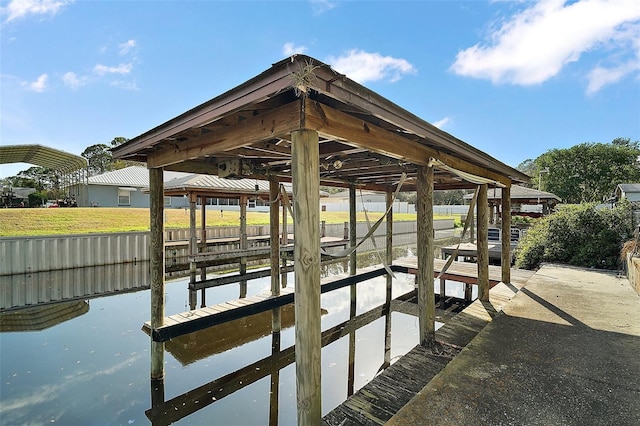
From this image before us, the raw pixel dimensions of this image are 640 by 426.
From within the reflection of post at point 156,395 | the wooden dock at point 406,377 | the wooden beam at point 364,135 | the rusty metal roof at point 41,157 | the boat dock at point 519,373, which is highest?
the rusty metal roof at point 41,157

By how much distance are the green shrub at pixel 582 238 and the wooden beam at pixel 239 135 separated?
8726mm

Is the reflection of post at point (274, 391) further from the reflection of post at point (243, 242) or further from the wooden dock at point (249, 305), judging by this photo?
the reflection of post at point (243, 242)

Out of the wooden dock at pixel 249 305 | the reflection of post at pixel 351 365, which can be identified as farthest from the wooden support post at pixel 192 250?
the reflection of post at pixel 351 365

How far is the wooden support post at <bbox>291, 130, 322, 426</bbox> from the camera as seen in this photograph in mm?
1935

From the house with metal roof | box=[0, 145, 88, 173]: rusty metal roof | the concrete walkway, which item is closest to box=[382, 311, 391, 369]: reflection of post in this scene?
the concrete walkway

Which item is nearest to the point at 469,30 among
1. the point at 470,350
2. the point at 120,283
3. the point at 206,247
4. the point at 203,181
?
the point at 470,350

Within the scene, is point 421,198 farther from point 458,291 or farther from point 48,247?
point 48,247

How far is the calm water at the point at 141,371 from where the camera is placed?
11.3ft

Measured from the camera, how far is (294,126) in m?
1.98

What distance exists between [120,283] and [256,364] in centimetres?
618

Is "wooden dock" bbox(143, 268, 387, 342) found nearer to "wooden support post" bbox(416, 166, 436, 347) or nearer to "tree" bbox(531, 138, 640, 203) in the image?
"wooden support post" bbox(416, 166, 436, 347)

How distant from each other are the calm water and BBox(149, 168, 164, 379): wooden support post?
317 mm

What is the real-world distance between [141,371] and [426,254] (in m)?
4.19

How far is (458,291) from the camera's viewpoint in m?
8.69
